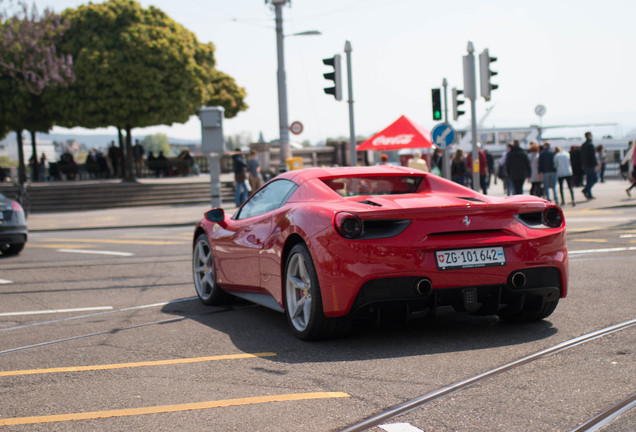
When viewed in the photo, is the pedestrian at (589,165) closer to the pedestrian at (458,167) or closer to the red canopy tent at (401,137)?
the pedestrian at (458,167)

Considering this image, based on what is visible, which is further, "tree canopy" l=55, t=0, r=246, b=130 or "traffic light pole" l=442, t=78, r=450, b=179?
"tree canopy" l=55, t=0, r=246, b=130

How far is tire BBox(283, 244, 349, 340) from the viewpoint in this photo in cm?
570

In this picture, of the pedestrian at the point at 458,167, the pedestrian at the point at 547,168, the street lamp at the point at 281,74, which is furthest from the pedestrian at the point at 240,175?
the pedestrian at the point at 547,168

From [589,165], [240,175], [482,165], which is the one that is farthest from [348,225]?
[482,165]

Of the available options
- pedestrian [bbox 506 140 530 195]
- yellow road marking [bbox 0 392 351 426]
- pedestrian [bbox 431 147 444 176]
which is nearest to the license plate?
yellow road marking [bbox 0 392 351 426]

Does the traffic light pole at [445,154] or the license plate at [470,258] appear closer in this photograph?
the license plate at [470,258]

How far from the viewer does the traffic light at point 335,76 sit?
2028 centimetres

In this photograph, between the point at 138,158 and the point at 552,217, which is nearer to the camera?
the point at 552,217

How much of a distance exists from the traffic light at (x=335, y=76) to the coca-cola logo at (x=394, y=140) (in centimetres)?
486

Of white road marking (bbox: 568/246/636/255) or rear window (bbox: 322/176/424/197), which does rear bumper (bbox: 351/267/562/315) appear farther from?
white road marking (bbox: 568/246/636/255)

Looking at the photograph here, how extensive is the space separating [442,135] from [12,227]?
9.28m

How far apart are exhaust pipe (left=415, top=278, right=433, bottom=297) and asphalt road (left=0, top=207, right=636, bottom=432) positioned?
361mm

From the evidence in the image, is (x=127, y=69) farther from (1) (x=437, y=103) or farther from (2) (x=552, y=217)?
(2) (x=552, y=217)

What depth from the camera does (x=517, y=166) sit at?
21812 mm
